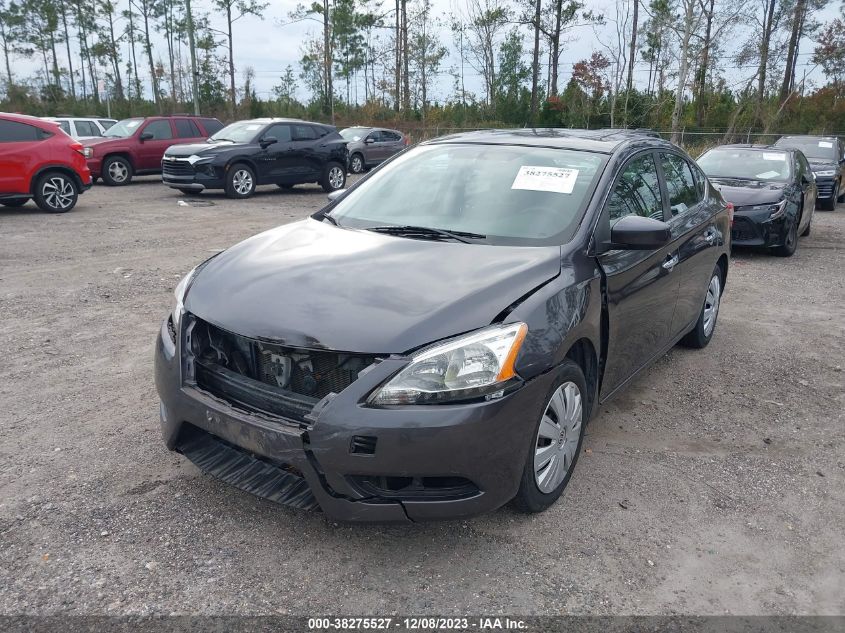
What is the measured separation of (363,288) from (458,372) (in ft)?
1.98

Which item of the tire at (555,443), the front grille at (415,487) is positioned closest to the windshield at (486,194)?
the tire at (555,443)

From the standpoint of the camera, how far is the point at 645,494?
331 cm

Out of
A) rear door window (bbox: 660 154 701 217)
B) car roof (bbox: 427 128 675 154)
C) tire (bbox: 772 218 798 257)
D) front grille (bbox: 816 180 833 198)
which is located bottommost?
tire (bbox: 772 218 798 257)

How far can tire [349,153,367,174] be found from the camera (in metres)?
20.1

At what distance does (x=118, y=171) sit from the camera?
1630 centimetres

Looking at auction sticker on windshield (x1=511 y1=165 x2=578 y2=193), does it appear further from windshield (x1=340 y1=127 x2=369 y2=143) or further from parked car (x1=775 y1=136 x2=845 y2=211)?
windshield (x1=340 y1=127 x2=369 y2=143)

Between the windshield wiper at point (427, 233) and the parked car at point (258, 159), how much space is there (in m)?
11.5

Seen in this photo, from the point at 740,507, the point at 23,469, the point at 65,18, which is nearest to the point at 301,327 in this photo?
the point at 23,469

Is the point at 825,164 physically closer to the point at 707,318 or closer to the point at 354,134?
the point at 707,318

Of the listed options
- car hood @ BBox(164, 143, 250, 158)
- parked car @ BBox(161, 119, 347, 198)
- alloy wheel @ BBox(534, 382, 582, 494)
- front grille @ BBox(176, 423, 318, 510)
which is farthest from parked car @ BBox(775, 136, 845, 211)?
front grille @ BBox(176, 423, 318, 510)

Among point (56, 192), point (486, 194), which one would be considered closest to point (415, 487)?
point (486, 194)

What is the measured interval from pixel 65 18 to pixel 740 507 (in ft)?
195

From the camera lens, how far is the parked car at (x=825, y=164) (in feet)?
49.3

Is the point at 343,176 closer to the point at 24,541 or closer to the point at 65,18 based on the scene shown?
the point at 24,541
